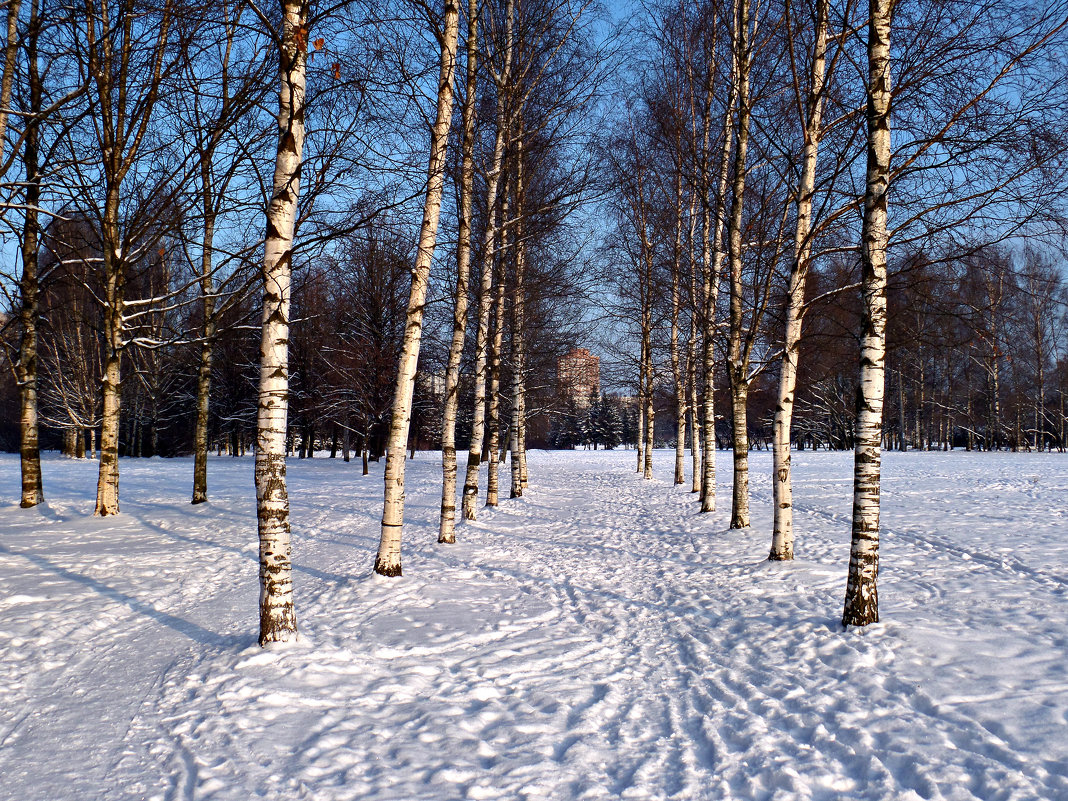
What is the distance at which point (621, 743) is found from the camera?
370cm

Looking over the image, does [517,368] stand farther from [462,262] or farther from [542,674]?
[542,674]

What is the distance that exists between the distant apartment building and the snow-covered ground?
39.3ft

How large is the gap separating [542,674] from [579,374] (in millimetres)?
18645

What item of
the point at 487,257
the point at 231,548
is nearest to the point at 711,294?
the point at 487,257

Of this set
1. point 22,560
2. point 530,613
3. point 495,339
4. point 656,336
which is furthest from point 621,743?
point 656,336

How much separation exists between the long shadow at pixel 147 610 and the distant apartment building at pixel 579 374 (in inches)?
575

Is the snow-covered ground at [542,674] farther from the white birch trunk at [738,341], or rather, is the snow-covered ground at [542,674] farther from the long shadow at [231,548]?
the white birch trunk at [738,341]

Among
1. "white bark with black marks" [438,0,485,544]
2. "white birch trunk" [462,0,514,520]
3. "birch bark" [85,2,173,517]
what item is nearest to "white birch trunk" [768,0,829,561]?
"white bark with black marks" [438,0,485,544]

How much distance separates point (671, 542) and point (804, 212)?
555 centimetres

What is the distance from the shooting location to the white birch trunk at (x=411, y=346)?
761cm

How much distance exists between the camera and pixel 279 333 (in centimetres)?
511

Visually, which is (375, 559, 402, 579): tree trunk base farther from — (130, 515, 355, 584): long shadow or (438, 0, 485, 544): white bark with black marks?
(438, 0, 485, 544): white bark with black marks

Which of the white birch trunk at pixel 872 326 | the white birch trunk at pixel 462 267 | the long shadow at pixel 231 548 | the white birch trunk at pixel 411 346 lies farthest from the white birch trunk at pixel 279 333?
the white birch trunk at pixel 872 326

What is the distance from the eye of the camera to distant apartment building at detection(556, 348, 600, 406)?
2139cm
